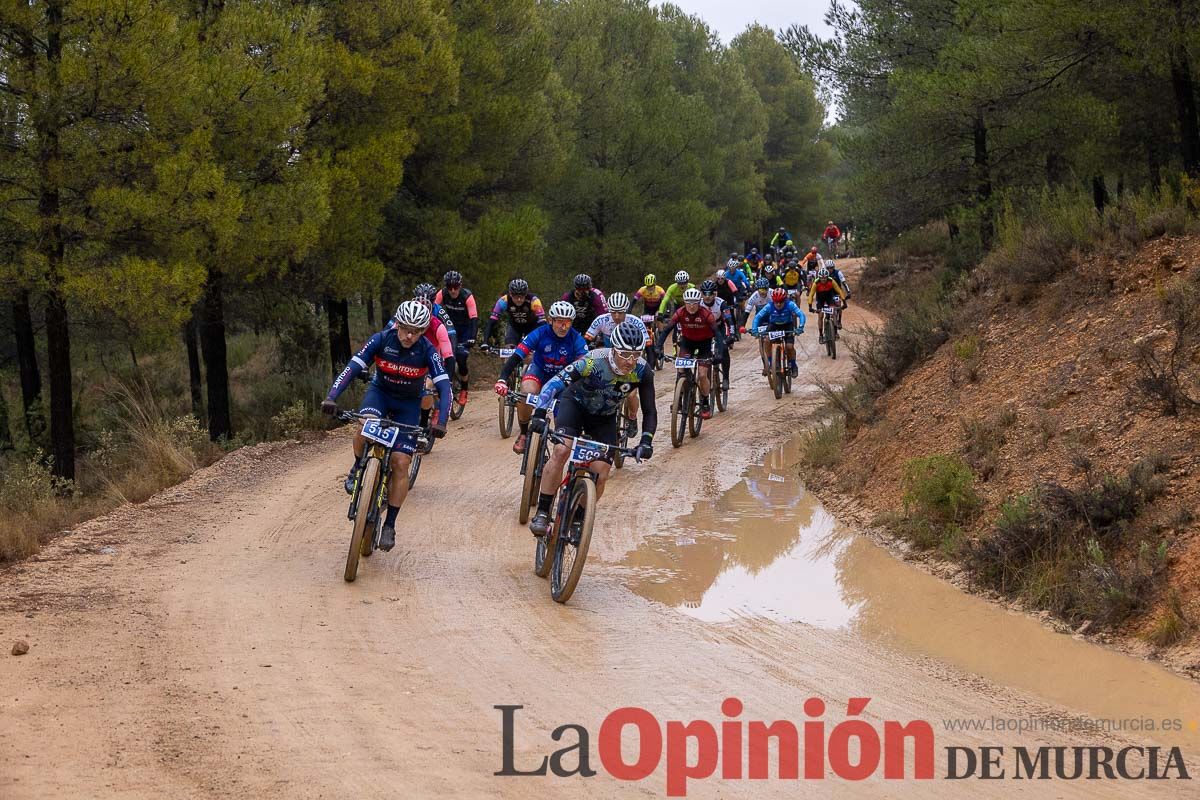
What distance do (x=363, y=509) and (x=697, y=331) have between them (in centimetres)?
884

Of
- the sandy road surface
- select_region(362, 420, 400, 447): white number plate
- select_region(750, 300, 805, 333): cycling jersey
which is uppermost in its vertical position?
select_region(750, 300, 805, 333): cycling jersey

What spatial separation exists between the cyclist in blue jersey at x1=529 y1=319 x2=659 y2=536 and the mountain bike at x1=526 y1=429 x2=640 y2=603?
11cm

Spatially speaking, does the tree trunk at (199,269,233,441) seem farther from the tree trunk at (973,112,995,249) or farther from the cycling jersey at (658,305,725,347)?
the tree trunk at (973,112,995,249)

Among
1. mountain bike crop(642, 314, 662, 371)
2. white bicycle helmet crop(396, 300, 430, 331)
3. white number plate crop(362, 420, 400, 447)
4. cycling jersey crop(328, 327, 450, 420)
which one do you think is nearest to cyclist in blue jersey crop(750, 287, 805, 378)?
mountain bike crop(642, 314, 662, 371)

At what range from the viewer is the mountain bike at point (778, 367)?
2059 centimetres

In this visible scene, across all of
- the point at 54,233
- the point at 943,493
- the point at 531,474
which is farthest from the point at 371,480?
the point at 54,233

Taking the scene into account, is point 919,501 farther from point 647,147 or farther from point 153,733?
point 647,147

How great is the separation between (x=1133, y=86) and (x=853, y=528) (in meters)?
10.2

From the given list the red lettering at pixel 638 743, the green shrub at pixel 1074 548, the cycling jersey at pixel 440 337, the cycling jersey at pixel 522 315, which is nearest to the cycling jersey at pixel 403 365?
the cycling jersey at pixel 440 337

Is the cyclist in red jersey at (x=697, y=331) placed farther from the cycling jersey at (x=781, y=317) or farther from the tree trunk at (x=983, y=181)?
the tree trunk at (x=983, y=181)

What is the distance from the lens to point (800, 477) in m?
14.6

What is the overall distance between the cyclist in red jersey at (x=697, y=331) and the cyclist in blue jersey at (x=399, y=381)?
7.34m

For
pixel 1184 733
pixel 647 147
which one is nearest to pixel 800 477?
pixel 1184 733

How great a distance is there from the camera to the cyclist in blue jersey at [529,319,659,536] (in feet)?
30.9
